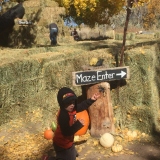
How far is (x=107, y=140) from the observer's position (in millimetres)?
5777

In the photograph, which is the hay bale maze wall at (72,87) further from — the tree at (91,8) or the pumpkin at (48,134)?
the tree at (91,8)

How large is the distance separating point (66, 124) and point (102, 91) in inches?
93.3

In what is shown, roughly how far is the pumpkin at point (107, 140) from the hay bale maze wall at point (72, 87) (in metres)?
0.95

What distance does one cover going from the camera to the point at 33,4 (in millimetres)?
19297

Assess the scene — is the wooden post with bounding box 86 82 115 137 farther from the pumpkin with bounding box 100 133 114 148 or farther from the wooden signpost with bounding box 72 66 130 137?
the pumpkin with bounding box 100 133 114 148

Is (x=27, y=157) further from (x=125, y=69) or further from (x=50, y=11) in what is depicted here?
(x=50, y=11)

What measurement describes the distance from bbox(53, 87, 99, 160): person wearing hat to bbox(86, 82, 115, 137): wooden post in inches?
74.2

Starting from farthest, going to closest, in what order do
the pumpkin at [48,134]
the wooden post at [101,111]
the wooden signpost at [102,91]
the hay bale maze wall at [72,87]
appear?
1. the hay bale maze wall at [72,87]
2. the pumpkin at [48,134]
3. the wooden post at [101,111]
4. the wooden signpost at [102,91]

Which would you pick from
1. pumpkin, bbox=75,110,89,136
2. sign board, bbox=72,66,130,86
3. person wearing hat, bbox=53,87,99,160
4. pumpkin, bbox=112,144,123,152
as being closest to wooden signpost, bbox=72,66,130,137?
sign board, bbox=72,66,130,86

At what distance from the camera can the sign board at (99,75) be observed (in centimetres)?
568

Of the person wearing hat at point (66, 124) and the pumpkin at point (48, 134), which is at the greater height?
the person wearing hat at point (66, 124)

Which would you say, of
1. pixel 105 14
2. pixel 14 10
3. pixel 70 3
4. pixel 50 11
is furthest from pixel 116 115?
pixel 105 14

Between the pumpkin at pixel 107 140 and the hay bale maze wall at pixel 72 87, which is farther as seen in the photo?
the hay bale maze wall at pixel 72 87

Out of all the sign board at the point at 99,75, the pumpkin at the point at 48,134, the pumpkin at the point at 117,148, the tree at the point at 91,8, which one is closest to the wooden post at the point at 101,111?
the sign board at the point at 99,75
